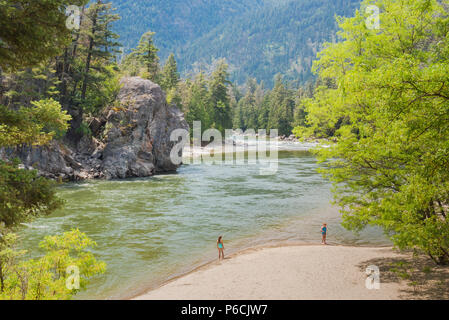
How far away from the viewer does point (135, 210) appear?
77.2 feet

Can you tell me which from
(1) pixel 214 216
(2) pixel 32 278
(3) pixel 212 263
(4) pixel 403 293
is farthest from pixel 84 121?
(4) pixel 403 293

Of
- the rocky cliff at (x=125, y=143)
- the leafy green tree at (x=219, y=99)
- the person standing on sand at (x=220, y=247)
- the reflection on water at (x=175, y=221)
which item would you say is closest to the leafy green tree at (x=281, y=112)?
the leafy green tree at (x=219, y=99)

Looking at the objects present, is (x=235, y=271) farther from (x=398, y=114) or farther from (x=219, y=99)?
(x=219, y=99)

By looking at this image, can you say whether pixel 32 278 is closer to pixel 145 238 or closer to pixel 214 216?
pixel 145 238

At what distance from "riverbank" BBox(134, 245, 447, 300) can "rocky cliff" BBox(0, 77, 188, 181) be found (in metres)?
25.2

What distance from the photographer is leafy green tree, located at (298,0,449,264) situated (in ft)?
21.3

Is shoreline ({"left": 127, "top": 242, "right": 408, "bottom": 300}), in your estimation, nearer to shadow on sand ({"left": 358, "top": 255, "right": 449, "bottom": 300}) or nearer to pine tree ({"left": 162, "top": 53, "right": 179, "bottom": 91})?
shadow on sand ({"left": 358, "top": 255, "right": 449, "bottom": 300})

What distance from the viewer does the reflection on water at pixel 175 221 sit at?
14594 millimetres

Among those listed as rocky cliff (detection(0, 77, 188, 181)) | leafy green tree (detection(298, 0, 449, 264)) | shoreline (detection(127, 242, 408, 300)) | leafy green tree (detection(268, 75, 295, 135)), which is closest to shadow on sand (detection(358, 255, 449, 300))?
shoreline (detection(127, 242, 408, 300))

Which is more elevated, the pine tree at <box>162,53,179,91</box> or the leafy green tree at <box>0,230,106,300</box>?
the pine tree at <box>162,53,179,91</box>

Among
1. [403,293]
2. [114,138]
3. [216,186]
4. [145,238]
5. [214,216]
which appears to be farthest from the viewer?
[114,138]

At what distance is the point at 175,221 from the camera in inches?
834

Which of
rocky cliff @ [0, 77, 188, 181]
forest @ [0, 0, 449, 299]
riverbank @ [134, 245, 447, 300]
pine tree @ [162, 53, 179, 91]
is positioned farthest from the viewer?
pine tree @ [162, 53, 179, 91]
